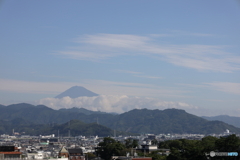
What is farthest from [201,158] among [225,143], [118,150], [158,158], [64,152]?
[118,150]

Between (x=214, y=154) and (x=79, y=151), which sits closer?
(x=214, y=154)

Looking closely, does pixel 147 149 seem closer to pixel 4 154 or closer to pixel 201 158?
pixel 201 158

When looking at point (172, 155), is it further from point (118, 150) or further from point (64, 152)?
point (118, 150)

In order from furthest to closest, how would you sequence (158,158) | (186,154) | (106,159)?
(106,159)
(158,158)
(186,154)

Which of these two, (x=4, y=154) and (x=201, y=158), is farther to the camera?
(x=201, y=158)

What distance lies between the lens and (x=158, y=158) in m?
101

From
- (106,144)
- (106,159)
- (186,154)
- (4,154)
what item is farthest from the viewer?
(106,144)

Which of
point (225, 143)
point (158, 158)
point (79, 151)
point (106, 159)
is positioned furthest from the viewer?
point (106, 159)

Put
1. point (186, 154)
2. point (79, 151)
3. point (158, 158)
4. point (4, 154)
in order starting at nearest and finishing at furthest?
point (4, 154) → point (186, 154) → point (158, 158) → point (79, 151)

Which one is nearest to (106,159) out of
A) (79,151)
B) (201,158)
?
(79,151)

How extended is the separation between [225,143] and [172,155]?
1249cm

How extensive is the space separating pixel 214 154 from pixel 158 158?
29.8m

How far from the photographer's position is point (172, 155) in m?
88.6

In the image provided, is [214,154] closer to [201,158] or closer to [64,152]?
[201,158]
